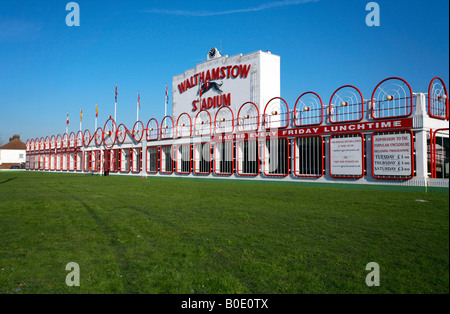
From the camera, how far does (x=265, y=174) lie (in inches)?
966

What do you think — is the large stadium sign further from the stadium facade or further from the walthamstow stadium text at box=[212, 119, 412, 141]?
the walthamstow stadium text at box=[212, 119, 412, 141]

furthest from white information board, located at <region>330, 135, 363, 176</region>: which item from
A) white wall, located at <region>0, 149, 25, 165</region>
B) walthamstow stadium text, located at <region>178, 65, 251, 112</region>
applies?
white wall, located at <region>0, 149, 25, 165</region>

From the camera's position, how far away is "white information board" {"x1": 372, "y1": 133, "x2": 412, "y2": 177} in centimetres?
1786

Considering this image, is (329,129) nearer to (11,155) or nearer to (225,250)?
(225,250)

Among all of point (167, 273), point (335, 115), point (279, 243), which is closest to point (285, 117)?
point (335, 115)

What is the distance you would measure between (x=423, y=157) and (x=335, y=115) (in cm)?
551

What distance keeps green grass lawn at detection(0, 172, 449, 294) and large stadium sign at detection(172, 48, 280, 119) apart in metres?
24.4

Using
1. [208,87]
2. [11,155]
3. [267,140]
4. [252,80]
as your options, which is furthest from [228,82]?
[11,155]

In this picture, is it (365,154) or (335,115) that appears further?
(335,115)

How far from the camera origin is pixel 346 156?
20266mm

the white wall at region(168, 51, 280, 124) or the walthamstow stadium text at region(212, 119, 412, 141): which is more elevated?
the white wall at region(168, 51, 280, 124)

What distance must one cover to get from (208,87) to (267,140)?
15.0 m
